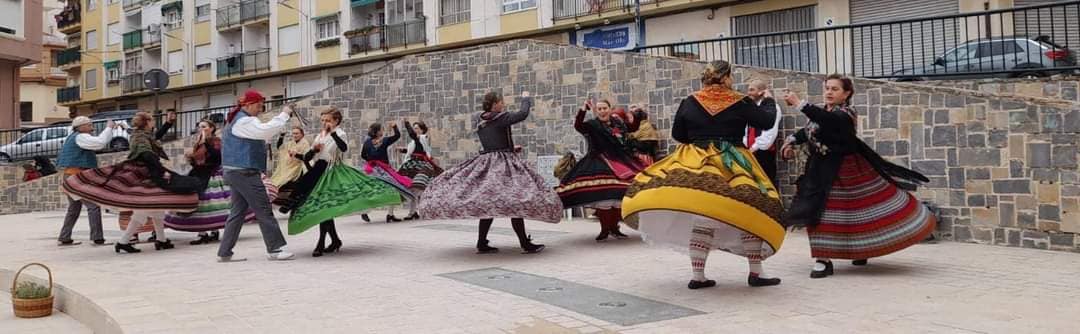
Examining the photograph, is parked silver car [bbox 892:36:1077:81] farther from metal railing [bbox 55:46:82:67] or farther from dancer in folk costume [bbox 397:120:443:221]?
metal railing [bbox 55:46:82:67]

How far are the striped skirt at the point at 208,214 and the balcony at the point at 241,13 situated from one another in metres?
29.0

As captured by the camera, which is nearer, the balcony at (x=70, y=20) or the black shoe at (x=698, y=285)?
the black shoe at (x=698, y=285)

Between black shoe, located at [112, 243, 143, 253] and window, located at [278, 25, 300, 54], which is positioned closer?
black shoe, located at [112, 243, 143, 253]

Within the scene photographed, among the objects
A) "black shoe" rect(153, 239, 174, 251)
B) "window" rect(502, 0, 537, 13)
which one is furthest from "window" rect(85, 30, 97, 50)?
"black shoe" rect(153, 239, 174, 251)

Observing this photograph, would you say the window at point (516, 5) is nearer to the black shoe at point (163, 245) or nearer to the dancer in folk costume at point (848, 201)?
the black shoe at point (163, 245)

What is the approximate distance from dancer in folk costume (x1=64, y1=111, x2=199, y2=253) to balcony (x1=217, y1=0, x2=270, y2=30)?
29673 mm

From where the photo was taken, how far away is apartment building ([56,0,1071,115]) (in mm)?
22469

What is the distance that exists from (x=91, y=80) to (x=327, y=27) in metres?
22.3

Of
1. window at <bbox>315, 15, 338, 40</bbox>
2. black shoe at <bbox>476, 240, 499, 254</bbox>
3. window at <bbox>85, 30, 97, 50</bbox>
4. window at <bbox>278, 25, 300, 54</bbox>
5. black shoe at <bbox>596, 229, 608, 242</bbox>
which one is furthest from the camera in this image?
window at <bbox>85, 30, 97, 50</bbox>

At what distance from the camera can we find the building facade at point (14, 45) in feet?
92.2

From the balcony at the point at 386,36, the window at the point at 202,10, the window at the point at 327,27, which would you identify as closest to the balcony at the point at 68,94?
the window at the point at 202,10

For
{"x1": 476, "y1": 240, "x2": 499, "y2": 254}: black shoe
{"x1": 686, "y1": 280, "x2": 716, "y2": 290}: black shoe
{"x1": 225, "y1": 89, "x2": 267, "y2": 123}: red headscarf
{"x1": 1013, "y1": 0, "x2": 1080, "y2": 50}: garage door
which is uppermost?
{"x1": 1013, "y1": 0, "x2": 1080, "y2": 50}: garage door

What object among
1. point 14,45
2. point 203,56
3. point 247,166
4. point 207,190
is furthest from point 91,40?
point 247,166

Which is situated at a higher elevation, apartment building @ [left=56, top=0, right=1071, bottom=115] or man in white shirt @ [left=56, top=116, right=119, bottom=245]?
apartment building @ [left=56, top=0, right=1071, bottom=115]
